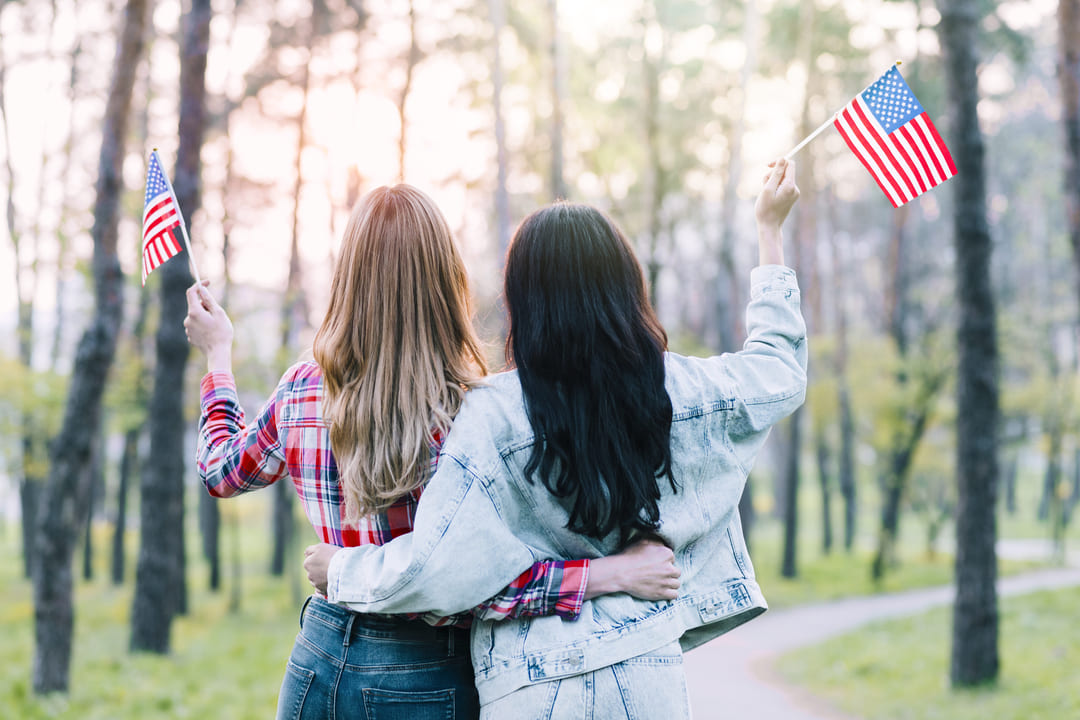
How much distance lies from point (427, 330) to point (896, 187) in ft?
6.58

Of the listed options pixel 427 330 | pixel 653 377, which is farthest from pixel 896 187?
pixel 427 330

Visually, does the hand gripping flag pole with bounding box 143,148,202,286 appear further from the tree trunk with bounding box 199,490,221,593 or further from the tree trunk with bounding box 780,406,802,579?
Result: the tree trunk with bounding box 780,406,802,579

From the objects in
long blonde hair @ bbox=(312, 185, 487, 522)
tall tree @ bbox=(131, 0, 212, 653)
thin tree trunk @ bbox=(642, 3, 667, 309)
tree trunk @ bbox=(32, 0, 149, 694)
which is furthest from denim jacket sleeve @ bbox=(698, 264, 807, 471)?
thin tree trunk @ bbox=(642, 3, 667, 309)

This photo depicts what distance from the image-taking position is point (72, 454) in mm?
8039

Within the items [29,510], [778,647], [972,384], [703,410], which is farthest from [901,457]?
[29,510]

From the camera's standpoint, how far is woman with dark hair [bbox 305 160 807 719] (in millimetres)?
1999

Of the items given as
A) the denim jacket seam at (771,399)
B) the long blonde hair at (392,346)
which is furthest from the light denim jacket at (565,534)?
the long blonde hair at (392,346)

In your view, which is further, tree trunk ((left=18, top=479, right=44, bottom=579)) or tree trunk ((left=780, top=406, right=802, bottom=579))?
tree trunk ((left=18, top=479, right=44, bottom=579))

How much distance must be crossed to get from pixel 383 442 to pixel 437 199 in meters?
12.1

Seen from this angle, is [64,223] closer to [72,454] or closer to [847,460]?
[72,454]

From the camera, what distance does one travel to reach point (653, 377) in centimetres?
212

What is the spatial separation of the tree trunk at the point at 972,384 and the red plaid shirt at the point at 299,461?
7489 millimetres

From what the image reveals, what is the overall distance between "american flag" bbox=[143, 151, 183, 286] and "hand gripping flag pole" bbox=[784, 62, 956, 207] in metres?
2.50

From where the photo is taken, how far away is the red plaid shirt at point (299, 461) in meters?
2.27
